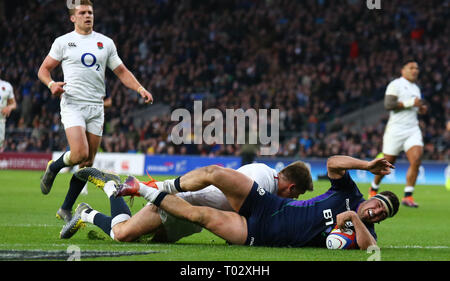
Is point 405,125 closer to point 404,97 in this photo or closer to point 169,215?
point 404,97

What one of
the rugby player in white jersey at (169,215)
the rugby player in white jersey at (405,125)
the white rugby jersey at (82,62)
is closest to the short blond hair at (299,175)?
the rugby player in white jersey at (169,215)

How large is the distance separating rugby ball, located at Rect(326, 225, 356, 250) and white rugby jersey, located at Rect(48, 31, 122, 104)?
4272mm

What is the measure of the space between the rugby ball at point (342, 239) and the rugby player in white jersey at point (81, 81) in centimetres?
352

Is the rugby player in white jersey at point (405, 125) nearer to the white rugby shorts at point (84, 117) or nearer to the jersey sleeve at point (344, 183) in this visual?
the white rugby shorts at point (84, 117)

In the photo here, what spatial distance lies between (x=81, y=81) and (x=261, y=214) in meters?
3.98

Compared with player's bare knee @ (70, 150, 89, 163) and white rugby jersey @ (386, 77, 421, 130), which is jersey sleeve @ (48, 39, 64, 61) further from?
white rugby jersey @ (386, 77, 421, 130)

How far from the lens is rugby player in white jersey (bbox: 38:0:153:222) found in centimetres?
921

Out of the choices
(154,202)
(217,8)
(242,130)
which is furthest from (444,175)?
(154,202)

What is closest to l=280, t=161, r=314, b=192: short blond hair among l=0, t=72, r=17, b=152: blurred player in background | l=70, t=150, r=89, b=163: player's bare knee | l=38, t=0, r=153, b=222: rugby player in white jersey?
l=38, t=0, r=153, b=222: rugby player in white jersey

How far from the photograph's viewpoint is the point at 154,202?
659cm

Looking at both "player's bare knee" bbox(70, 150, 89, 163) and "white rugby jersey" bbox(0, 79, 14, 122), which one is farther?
"white rugby jersey" bbox(0, 79, 14, 122)

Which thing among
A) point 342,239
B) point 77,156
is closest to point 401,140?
point 77,156

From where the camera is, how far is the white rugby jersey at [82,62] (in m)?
9.40
